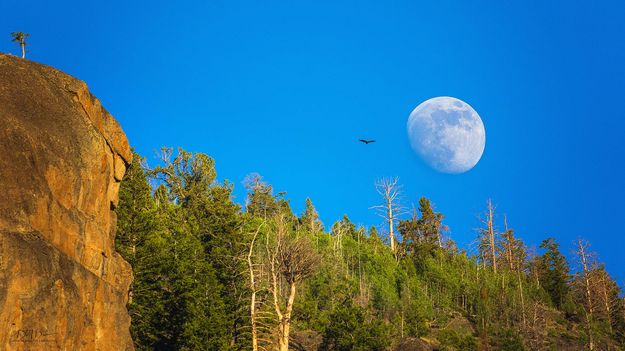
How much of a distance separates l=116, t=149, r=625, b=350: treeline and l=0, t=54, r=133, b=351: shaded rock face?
49.6 ft

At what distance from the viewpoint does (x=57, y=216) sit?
1877 cm

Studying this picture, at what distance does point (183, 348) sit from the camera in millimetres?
37094

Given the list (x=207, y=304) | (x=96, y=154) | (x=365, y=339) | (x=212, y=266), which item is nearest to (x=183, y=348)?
(x=207, y=304)

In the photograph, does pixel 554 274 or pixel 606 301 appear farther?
pixel 554 274

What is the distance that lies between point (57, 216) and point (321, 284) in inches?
1657

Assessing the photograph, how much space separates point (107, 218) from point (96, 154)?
8.83ft

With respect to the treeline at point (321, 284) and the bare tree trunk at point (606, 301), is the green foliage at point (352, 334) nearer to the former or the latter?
the treeline at point (321, 284)

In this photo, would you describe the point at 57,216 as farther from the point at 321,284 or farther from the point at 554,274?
the point at 554,274
